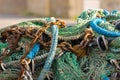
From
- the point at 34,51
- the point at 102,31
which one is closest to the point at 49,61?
the point at 34,51

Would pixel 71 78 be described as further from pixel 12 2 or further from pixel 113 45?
pixel 12 2

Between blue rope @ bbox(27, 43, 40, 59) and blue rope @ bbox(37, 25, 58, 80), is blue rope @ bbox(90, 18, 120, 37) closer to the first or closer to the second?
blue rope @ bbox(37, 25, 58, 80)

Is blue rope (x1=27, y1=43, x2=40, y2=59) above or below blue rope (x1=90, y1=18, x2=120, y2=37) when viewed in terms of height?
below

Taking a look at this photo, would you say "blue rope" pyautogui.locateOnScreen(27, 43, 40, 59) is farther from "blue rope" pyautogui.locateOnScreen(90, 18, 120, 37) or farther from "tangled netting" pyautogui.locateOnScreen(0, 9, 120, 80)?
"blue rope" pyautogui.locateOnScreen(90, 18, 120, 37)

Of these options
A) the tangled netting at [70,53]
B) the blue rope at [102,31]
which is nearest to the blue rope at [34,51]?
the tangled netting at [70,53]

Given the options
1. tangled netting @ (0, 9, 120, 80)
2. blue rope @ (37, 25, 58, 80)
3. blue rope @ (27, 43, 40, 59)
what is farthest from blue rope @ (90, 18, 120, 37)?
blue rope @ (27, 43, 40, 59)

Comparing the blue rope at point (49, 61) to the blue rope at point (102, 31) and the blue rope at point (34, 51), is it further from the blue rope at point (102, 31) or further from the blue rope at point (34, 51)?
the blue rope at point (102, 31)

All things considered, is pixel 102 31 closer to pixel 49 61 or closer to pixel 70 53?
pixel 70 53

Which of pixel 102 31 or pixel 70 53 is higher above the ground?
pixel 102 31

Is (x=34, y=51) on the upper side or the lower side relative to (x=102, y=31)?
lower
